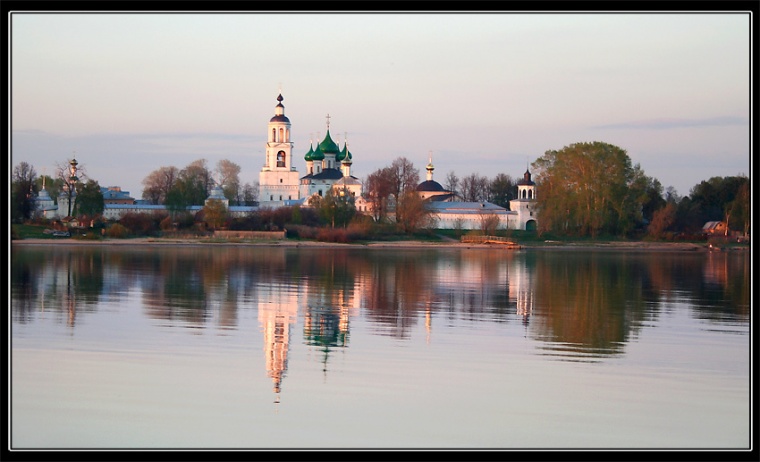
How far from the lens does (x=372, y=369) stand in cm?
1108

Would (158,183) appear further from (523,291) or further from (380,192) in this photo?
(523,291)

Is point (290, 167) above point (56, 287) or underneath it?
above

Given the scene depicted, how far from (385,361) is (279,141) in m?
71.4

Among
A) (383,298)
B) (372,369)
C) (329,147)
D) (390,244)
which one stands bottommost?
(372,369)

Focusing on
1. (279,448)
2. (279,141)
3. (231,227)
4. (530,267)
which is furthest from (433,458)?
(279,141)

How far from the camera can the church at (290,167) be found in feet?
265

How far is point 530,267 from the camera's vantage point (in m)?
32.9

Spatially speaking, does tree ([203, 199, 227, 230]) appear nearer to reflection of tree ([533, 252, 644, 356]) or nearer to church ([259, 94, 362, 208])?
church ([259, 94, 362, 208])

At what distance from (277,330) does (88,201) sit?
48.9 metres

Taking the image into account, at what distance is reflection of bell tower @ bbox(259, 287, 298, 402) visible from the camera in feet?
36.1

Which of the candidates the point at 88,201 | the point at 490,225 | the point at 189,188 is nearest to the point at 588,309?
the point at 490,225

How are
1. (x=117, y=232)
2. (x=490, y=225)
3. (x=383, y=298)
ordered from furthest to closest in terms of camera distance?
(x=490, y=225) < (x=117, y=232) < (x=383, y=298)

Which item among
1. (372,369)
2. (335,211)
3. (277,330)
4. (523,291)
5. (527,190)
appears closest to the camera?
(372,369)

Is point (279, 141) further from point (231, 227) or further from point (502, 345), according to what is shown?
point (502, 345)
